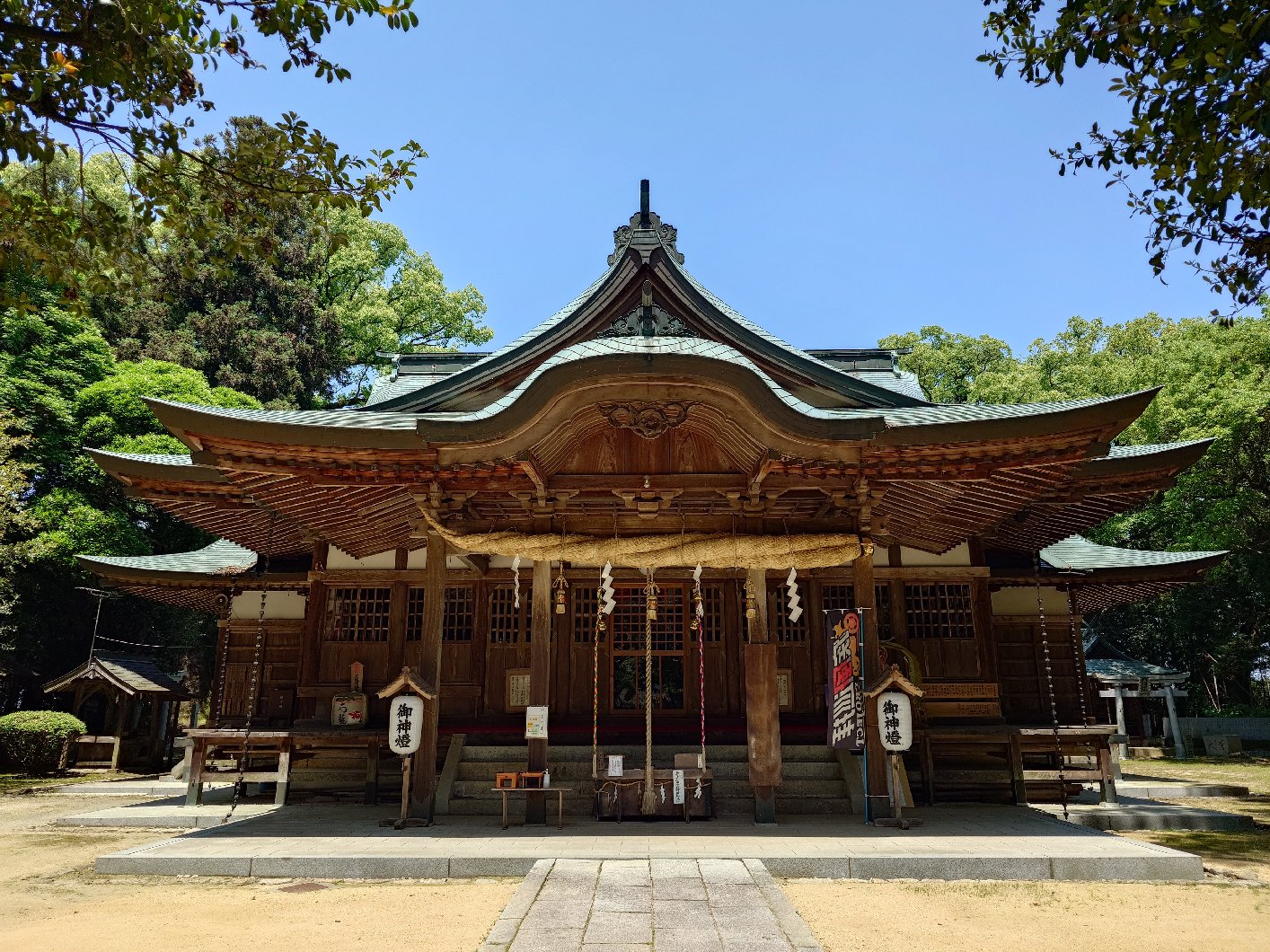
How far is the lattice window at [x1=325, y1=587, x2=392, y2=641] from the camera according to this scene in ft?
44.2

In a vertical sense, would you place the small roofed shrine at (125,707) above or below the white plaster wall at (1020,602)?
below

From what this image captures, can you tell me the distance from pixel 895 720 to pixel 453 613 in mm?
7230

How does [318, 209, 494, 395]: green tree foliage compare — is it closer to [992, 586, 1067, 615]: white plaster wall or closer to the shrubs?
the shrubs

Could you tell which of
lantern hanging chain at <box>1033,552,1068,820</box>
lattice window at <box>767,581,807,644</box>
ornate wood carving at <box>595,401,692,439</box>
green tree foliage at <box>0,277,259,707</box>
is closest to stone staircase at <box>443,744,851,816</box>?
lattice window at <box>767,581,807,644</box>

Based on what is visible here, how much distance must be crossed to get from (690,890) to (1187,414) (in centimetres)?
2484

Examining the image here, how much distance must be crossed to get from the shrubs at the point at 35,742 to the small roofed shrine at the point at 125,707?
2.69ft

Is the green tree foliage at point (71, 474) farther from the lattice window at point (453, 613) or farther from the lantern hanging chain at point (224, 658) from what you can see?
the lattice window at point (453, 613)

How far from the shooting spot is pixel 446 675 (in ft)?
43.1

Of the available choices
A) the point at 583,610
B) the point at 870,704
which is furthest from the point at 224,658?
the point at 870,704

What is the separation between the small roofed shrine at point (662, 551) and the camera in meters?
9.06

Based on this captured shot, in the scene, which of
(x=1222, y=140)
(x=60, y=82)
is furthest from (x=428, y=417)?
(x=1222, y=140)

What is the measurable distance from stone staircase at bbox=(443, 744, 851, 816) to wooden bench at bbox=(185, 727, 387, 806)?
1474 millimetres

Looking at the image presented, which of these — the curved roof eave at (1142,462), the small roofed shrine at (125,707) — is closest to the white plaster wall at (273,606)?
the small roofed shrine at (125,707)

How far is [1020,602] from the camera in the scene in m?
14.0
